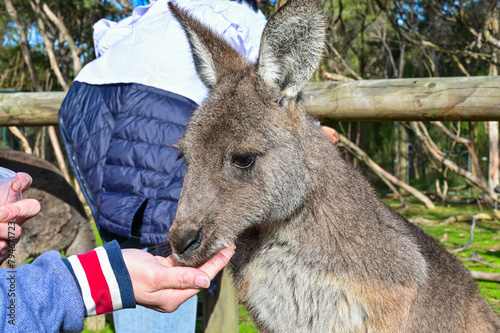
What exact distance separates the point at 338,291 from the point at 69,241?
296cm

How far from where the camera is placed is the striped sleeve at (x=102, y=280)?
141 cm

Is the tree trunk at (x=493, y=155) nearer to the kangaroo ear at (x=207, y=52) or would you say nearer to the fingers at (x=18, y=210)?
the kangaroo ear at (x=207, y=52)

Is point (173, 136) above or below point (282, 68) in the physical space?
below

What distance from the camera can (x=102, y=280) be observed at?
143 centimetres

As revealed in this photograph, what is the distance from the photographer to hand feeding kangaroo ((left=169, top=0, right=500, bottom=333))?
175cm

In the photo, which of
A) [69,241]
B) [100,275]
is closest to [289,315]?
[100,275]

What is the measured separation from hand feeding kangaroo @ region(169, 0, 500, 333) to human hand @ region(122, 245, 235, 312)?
0.31 ft

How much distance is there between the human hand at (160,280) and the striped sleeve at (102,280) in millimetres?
62

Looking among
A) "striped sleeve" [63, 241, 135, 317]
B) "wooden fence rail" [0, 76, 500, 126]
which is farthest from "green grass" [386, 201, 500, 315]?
"striped sleeve" [63, 241, 135, 317]

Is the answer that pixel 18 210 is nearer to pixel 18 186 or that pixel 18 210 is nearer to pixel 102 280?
pixel 18 186

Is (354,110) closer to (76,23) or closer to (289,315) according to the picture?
(289,315)

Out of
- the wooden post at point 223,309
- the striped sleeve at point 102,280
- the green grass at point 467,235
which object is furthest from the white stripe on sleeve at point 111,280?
the green grass at point 467,235

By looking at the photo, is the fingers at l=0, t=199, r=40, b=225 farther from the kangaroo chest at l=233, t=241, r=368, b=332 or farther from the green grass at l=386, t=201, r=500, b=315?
the green grass at l=386, t=201, r=500, b=315

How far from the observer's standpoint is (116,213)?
7.39 ft
